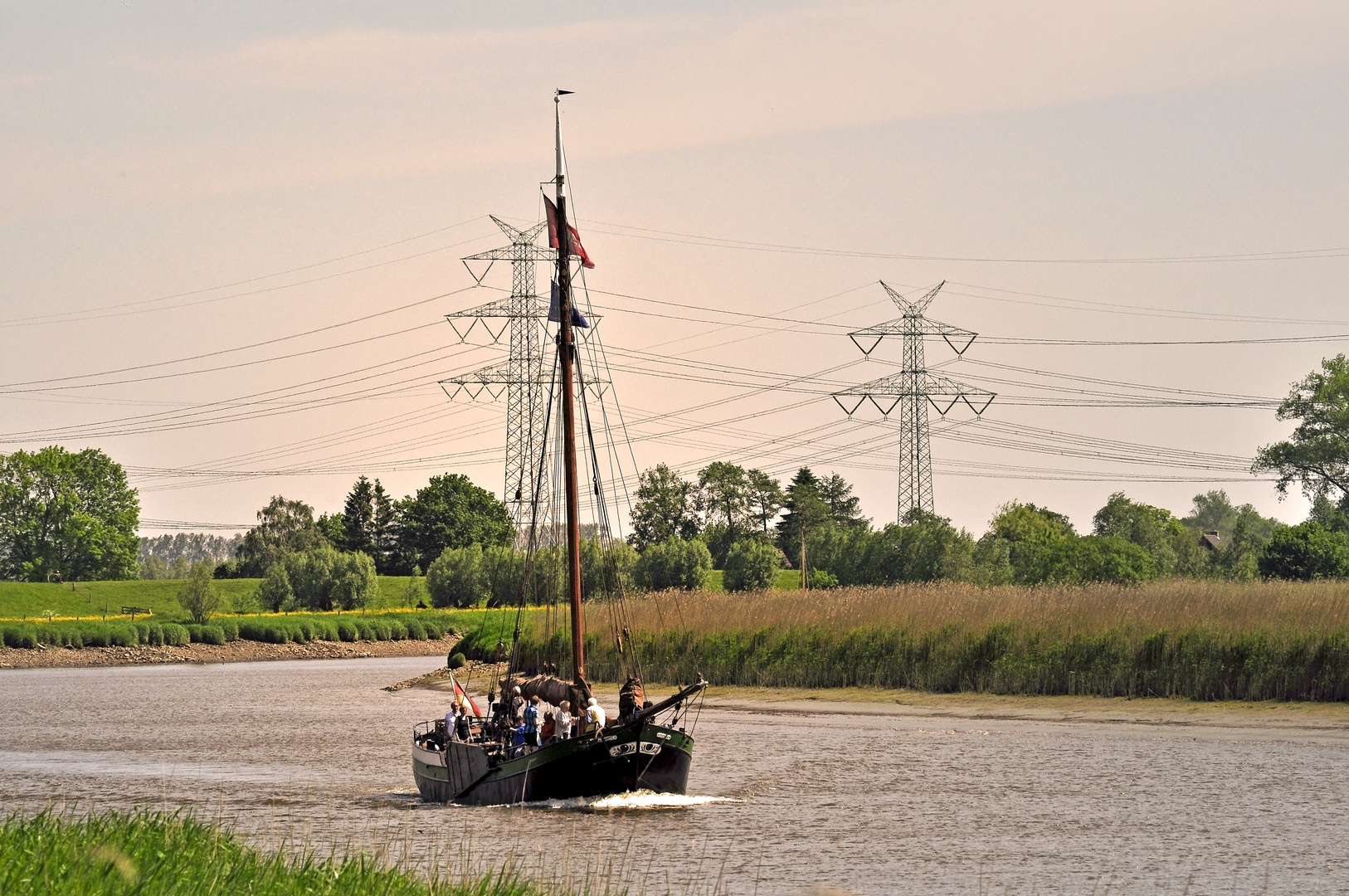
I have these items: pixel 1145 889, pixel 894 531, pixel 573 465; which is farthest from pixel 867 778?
pixel 894 531

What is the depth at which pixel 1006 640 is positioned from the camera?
5138 cm

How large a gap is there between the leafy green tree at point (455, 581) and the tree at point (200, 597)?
70.8 ft

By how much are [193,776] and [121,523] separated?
156299mm

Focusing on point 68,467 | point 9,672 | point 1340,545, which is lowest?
point 9,672

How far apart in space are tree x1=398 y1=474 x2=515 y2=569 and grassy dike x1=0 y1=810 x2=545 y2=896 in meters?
166

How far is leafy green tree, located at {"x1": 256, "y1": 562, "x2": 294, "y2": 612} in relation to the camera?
14762cm

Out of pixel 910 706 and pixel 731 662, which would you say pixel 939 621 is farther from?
pixel 731 662

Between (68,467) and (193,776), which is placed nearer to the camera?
(193,776)

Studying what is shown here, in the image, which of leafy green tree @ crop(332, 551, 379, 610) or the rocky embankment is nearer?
the rocky embankment

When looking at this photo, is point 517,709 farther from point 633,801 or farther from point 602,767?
point 633,801

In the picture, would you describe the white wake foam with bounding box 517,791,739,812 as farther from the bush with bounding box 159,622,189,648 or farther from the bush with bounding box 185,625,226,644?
the bush with bounding box 185,625,226,644

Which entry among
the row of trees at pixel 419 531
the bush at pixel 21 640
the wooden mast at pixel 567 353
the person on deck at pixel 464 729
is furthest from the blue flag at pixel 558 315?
the row of trees at pixel 419 531

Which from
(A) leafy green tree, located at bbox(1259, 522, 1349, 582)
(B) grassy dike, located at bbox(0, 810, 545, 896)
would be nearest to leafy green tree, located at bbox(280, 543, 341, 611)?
(A) leafy green tree, located at bbox(1259, 522, 1349, 582)

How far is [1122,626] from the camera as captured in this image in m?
48.0
